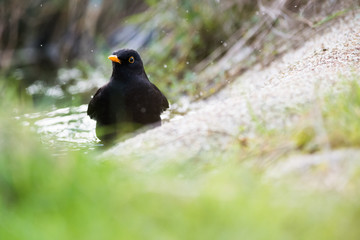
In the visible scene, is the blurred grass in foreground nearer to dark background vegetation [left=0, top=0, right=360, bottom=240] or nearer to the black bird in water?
dark background vegetation [left=0, top=0, right=360, bottom=240]

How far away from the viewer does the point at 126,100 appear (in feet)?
13.0

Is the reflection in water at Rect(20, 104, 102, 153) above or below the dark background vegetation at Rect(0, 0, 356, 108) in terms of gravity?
below

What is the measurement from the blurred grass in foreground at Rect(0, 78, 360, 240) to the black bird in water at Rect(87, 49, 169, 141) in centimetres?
188

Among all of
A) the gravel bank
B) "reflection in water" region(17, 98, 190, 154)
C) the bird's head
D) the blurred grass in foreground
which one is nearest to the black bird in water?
the bird's head

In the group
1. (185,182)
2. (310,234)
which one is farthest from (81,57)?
(310,234)

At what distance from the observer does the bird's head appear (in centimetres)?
408

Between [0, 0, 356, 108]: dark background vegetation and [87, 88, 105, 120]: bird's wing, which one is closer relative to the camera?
[87, 88, 105, 120]: bird's wing

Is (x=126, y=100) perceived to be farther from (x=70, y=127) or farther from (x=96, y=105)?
(x=70, y=127)

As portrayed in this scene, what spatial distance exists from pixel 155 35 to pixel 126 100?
3689 mm

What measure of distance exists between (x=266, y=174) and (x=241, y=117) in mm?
726

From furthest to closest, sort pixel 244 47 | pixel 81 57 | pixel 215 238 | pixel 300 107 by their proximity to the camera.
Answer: pixel 81 57 < pixel 244 47 < pixel 300 107 < pixel 215 238

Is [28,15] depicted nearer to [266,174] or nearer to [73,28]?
[73,28]

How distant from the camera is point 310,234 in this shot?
149 centimetres

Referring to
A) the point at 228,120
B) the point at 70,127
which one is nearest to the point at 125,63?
the point at 70,127
